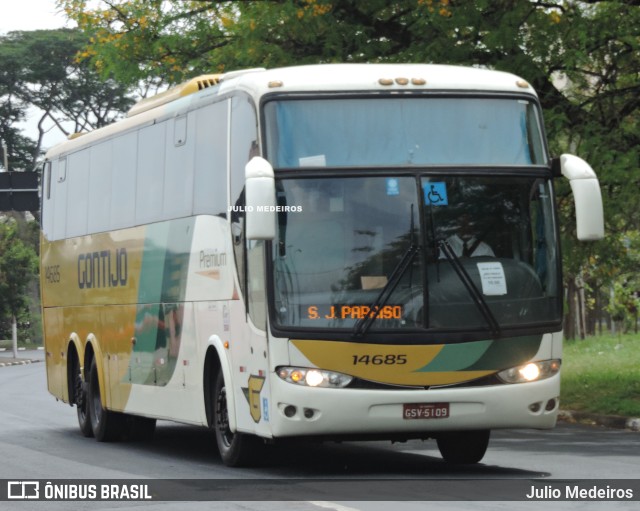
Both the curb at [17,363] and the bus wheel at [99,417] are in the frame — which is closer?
the bus wheel at [99,417]

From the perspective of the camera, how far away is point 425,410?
1210cm

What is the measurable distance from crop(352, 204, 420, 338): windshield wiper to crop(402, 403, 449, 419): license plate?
719 millimetres

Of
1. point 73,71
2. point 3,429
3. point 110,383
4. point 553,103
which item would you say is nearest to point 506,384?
point 110,383

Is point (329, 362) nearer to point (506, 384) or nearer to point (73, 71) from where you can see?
point (506, 384)

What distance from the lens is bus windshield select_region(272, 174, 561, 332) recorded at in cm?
1206

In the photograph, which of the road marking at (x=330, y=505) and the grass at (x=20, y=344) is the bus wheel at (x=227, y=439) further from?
the grass at (x=20, y=344)

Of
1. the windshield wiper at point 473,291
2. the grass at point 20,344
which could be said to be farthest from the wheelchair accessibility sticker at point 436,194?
the grass at point 20,344

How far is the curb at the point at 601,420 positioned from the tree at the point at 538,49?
1945mm

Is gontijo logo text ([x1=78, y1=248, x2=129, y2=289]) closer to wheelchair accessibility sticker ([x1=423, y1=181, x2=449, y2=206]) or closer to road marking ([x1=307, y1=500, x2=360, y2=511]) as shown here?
wheelchair accessibility sticker ([x1=423, y1=181, x2=449, y2=206])

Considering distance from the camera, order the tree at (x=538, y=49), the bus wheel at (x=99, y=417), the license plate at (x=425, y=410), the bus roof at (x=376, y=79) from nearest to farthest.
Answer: the license plate at (x=425, y=410) < the bus roof at (x=376, y=79) < the bus wheel at (x=99, y=417) < the tree at (x=538, y=49)

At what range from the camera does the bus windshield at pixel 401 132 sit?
12.4 meters

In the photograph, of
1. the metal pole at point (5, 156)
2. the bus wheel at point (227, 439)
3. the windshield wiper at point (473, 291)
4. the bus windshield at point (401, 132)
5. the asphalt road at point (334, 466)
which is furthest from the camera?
the metal pole at point (5, 156)

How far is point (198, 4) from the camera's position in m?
21.7

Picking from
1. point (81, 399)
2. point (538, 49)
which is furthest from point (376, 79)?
point (81, 399)
